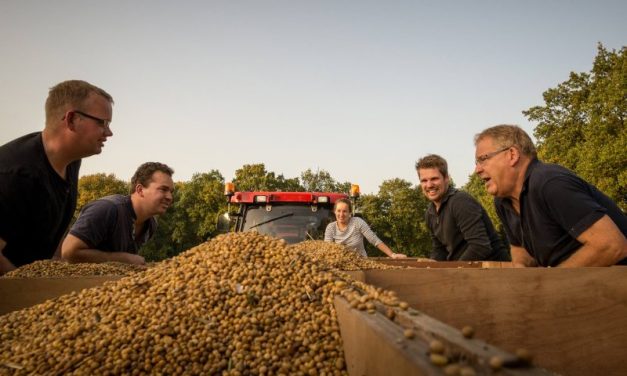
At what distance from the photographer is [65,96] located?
12.4ft

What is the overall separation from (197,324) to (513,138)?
9.21ft

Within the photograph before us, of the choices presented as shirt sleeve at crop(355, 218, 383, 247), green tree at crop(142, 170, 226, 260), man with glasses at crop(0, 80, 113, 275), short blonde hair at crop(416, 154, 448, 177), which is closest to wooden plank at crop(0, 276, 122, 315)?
man with glasses at crop(0, 80, 113, 275)

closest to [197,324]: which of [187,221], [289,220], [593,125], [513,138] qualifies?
[513,138]

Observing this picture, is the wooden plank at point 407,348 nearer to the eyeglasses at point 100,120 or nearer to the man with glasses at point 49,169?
the man with glasses at point 49,169

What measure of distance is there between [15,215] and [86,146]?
32.9 inches

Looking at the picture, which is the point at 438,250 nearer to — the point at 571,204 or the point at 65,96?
the point at 571,204

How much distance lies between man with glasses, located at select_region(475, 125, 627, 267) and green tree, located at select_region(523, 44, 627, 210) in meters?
23.1

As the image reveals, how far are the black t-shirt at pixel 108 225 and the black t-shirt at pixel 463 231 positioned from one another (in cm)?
371

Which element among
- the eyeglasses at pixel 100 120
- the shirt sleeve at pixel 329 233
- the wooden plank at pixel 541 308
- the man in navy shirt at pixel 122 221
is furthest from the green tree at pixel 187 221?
the wooden plank at pixel 541 308

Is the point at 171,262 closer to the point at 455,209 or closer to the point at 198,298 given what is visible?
the point at 198,298

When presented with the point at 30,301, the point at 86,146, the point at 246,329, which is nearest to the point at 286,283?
the point at 246,329

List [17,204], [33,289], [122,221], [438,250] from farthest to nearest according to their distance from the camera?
1. [438,250]
2. [122,221]
3. [17,204]
4. [33,289]

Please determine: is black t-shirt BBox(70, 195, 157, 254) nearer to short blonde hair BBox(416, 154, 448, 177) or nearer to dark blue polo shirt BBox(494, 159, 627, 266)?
short blonde hair BBox(416, 154, 448, 177)

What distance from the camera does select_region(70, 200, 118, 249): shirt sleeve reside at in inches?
171
